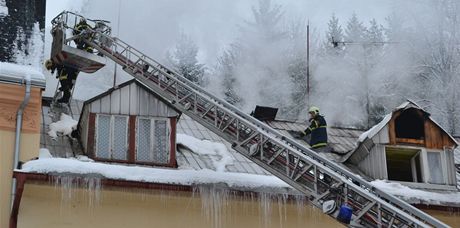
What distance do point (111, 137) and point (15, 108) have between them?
1.58 metres

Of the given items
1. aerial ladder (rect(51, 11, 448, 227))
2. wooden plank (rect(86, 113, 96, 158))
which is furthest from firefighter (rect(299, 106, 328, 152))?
wooden plank (rect(86, 113, 96, 158))

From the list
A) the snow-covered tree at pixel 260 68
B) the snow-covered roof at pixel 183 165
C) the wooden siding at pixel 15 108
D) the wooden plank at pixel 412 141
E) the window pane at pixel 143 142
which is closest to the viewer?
the snow-covered roof at pixel 183 165

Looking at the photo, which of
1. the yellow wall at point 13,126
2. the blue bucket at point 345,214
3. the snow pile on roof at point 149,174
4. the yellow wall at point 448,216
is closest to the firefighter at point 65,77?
the yellow wall at point 13,126

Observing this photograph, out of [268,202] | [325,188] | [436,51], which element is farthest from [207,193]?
[436,51]

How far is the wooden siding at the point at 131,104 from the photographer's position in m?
10.5

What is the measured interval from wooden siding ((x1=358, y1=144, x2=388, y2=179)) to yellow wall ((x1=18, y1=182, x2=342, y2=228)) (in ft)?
5.47

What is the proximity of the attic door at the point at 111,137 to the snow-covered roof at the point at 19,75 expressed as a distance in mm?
1206

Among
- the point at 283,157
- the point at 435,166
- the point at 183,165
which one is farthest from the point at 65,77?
the point at 435,166

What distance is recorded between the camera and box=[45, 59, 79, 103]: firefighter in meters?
12.2

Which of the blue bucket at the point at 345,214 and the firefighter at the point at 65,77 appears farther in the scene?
the firefighter at the point at 65,77

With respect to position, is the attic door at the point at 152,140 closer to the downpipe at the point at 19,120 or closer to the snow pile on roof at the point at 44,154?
the snow pile on roof at the point at 44,154

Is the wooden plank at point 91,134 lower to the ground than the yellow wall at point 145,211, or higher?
higher

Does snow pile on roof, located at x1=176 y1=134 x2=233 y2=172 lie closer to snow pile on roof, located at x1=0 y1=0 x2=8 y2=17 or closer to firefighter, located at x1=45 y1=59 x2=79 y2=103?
firefighter, located at x1=45 y1=59 x2=79 y2=103

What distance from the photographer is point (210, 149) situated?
37.6 ft
